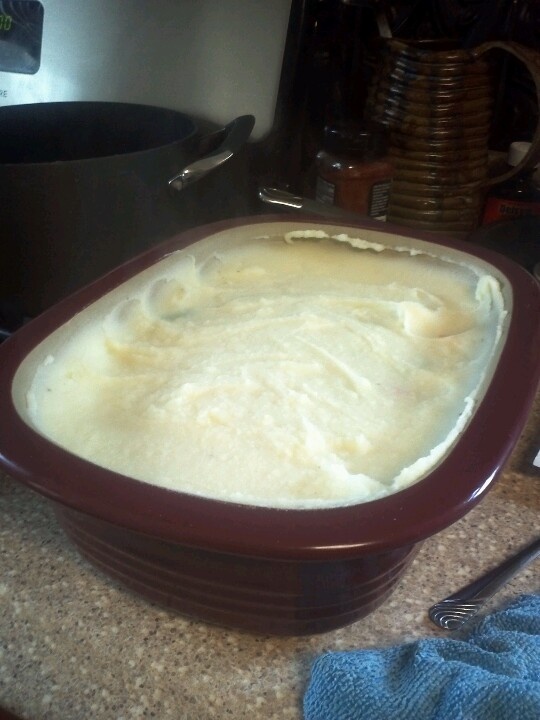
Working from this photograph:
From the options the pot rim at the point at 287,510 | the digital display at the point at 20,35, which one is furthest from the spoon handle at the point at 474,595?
the digital display at the point at 20,35

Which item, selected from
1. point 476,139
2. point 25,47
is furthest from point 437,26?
point 25,47

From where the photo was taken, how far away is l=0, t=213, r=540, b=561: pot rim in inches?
13.2

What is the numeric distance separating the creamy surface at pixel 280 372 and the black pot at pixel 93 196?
0.08 metres

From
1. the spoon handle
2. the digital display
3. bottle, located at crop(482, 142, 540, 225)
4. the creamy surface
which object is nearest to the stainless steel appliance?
the digital display

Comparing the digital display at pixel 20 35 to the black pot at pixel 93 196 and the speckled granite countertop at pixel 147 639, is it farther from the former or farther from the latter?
the speckled granite countertop at pixel 147 639

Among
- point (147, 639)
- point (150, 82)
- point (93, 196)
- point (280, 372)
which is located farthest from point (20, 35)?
point (147, 639)

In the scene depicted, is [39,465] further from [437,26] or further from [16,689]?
[437,26]

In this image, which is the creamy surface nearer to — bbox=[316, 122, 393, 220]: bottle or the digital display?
bbox=[316, 122, 393, 220]: bottle

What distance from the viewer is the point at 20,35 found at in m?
0.84

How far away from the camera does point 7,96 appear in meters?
0.86

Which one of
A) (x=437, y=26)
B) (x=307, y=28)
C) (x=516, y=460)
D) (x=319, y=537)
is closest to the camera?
(x=319, y=537)

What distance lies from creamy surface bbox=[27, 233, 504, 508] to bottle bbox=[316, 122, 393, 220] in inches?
5.8

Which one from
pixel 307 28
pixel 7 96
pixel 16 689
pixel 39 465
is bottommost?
pixel 16 689

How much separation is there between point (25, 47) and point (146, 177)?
1.08ft
